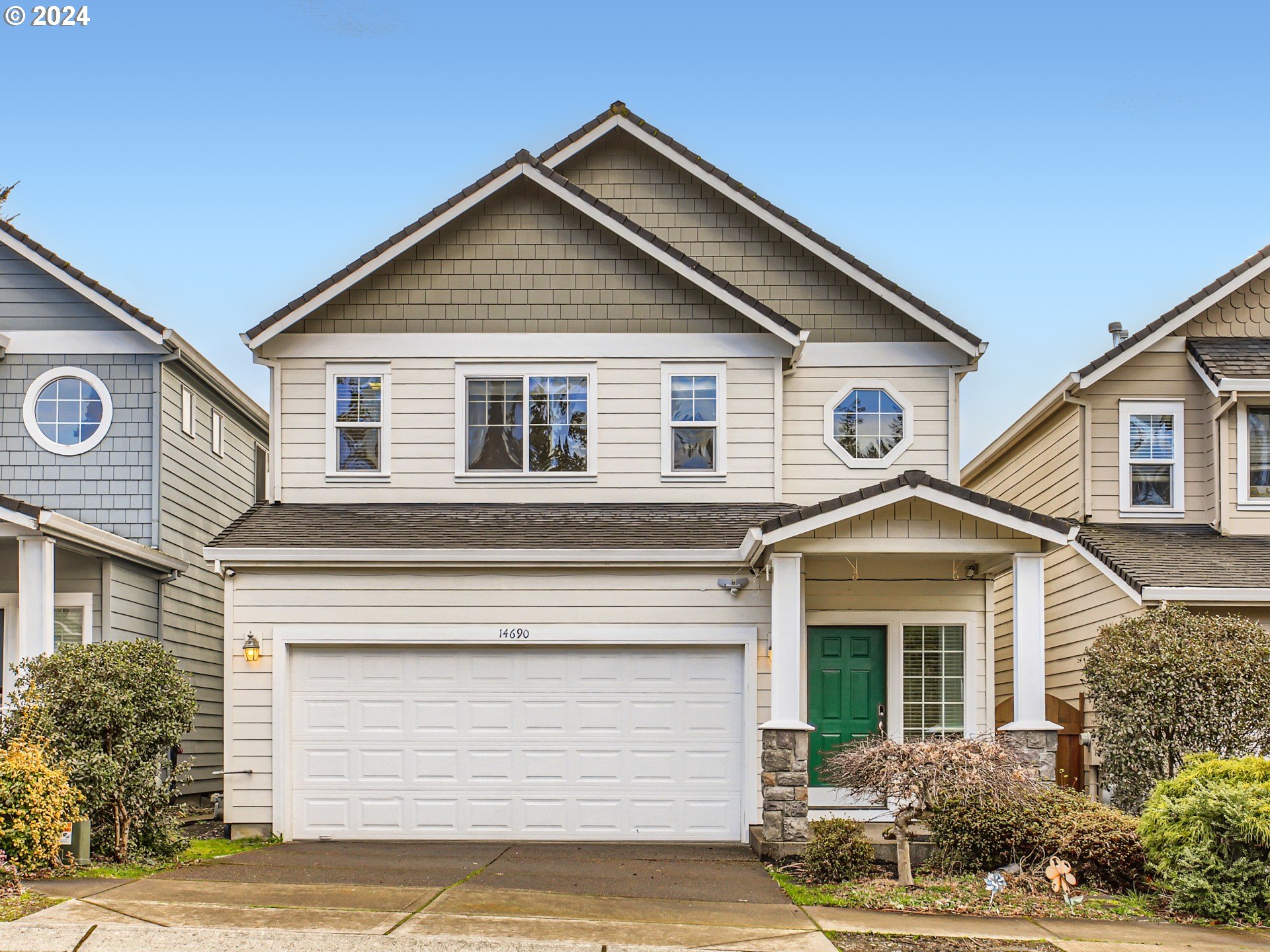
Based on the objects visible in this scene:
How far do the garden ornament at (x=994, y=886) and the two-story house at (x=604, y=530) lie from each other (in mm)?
2205

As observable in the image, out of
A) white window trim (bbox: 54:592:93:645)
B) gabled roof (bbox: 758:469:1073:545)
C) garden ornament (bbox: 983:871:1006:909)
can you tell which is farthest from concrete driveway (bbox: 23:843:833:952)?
white window trim (bbox: 54:592:93:645)

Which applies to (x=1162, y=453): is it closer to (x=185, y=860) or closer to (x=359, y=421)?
(x=359, y=421)

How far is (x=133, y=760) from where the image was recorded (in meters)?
11.1

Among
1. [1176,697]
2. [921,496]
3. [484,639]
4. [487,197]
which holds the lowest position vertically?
[1176,697]

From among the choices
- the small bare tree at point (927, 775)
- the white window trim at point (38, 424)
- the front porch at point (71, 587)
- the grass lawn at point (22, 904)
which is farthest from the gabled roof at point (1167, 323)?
the grass lawn at point (22, 904)

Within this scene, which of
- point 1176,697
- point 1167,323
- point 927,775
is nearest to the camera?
point 927,775

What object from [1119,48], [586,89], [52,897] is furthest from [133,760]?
[1119,48]

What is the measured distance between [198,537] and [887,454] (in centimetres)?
850

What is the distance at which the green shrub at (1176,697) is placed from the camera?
11.3m

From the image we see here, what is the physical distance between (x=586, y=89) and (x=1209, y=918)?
1213cm

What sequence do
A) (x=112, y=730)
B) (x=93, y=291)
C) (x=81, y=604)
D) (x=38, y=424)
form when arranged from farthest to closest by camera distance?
1. (x=38, y=424)
2. (x=93, y=291)
3. (x=81, y=604)
4. (x=112, y=730)

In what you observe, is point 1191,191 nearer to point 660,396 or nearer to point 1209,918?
point 660,396

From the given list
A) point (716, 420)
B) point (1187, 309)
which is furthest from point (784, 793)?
point (1187, 309)

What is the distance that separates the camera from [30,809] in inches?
393
